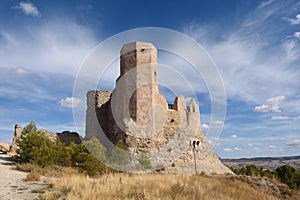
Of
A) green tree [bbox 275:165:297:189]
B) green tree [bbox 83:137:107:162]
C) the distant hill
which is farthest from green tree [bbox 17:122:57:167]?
the distant hill

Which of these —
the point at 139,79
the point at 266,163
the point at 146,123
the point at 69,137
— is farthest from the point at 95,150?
the point at 266,163

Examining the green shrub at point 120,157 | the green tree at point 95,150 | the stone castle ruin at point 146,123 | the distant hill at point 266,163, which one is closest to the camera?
the green tree at point 95,150

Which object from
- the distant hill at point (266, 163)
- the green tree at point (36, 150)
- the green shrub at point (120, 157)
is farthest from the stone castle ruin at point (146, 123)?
the distant hill at point (266, 163)

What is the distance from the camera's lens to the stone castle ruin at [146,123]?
19.9 metres

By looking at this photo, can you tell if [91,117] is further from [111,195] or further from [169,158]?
[111,195]

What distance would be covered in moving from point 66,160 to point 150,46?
10.5m

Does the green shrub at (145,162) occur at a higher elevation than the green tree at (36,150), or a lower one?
lower

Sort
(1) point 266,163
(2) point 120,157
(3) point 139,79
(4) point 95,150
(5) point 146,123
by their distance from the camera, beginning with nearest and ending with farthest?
(4) point 95,150 < (2) point 120,157 < (3) point 139,79 < (5) point 146,123 < (1) point 266,163

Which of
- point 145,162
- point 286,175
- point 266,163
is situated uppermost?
point 145,162

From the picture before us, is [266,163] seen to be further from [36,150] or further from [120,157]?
[36,150]

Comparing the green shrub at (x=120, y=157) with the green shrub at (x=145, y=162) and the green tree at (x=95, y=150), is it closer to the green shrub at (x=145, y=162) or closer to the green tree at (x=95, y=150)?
the green shrub at (x=145, y=162)

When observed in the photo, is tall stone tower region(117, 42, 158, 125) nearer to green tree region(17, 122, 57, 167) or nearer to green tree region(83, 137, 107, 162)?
green tree region(83, 137, 107, 162)

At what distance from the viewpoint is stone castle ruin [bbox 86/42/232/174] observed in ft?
65.3

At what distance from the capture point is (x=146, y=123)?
2017cm
